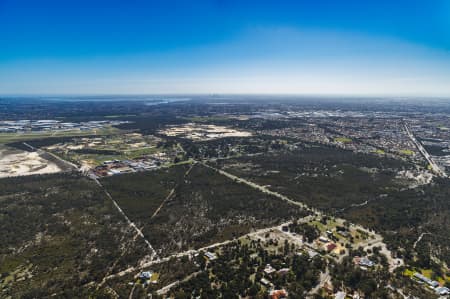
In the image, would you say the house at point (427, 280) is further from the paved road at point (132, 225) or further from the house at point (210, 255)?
the paved road at point (132, 225)

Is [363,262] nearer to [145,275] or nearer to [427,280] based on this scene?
[427,280]

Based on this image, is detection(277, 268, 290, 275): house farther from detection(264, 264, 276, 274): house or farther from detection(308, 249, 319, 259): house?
detection(308, 249, 319, 259): house

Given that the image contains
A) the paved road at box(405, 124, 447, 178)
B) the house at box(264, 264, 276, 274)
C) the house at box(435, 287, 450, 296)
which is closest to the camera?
the house at box(435, 287, 450, 296)

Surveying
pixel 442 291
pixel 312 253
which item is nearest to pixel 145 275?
pixel 312 253

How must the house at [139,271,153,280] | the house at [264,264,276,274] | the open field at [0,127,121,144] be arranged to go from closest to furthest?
the house at [139,271,153,280]
the house at [264,264,276,274]
the open field at [0,127,121,144]

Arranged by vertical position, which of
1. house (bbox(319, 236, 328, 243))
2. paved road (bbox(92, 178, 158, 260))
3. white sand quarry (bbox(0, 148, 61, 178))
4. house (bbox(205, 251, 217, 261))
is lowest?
white sand quarry (bbox(0, 148, 61, 178))

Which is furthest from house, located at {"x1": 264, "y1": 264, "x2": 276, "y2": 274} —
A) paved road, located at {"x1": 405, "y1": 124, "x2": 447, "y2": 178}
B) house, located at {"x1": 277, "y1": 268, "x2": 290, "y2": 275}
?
paved road, located at {"x1": 405, "y1": 124, "x2": 447, "y2": 178}

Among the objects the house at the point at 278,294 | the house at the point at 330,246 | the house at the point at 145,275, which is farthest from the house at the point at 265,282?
the house at the point at 145,275

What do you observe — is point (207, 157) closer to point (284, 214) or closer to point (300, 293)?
point (284, 214)

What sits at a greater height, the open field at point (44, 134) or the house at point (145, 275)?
the house at point (145, 275)
